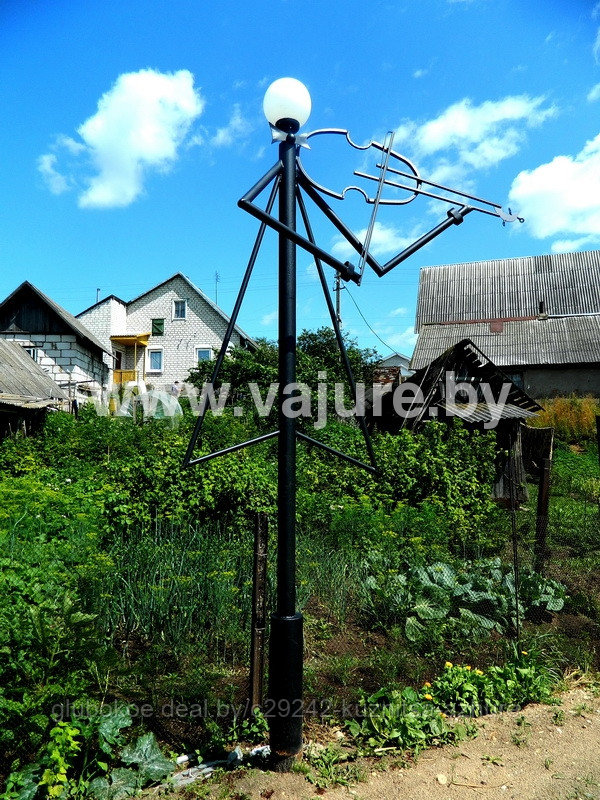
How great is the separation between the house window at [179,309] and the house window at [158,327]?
757mm

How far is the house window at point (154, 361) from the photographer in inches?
1171

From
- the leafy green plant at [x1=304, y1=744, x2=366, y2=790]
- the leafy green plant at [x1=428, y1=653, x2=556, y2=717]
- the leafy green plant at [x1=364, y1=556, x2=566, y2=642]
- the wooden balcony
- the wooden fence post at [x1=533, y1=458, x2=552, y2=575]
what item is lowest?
the leafy green plant at [x1=304, y1=744, x2=366, y2=790]

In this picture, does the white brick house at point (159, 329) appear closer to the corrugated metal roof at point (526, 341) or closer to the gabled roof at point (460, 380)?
the corrugated metal roof at point (526, 341)

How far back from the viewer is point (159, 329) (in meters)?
29.4

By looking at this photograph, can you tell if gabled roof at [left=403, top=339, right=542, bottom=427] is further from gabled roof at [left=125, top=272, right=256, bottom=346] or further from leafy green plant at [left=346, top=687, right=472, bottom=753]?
gabled roof at [left=125, top=272, right=256, bottom=346]

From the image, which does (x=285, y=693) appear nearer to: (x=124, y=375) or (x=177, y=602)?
(x=177, y=602)

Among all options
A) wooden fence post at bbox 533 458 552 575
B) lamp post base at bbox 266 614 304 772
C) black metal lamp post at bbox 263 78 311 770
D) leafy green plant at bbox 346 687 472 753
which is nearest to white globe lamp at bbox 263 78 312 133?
black metal lamp post at bbox 263 78 311 770

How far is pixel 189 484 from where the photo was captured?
6.10 meters

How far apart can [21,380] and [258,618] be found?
11145 millimetres

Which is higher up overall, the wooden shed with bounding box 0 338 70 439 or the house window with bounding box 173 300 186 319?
the house window with bounding box 173 300 186 319

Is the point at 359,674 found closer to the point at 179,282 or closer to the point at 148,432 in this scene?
the point at 148,432

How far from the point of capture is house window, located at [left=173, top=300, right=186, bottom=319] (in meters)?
29.1

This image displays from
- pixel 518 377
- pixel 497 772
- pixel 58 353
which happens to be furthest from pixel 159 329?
pixel 497 772

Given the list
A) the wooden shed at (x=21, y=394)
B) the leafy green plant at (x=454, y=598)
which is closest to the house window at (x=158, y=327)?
the wooden shed at (x=21, y=394)
